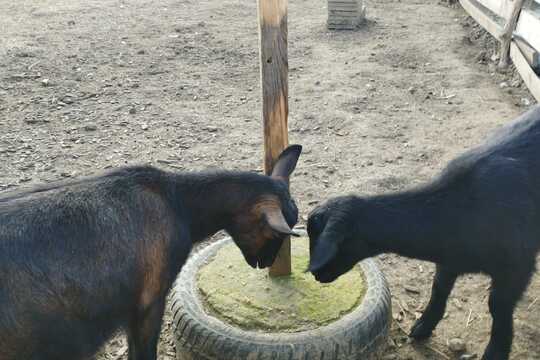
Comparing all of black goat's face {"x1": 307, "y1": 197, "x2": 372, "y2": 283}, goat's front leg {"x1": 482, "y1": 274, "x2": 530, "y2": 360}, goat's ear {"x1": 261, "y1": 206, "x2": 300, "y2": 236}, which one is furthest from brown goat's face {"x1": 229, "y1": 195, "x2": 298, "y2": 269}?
goat's front leg {"x1": 482, "y1": 274, "x2": 530, "y2": 360}

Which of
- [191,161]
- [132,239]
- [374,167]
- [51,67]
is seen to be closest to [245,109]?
[191,161]

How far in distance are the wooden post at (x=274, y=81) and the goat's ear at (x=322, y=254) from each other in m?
0.59

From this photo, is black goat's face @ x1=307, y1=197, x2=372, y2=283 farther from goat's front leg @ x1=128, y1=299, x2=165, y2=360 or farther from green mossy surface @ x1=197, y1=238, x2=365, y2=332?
goat's front leg @ x1=128, y1=299, x2=165, y2=360

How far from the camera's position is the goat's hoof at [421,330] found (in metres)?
4.59

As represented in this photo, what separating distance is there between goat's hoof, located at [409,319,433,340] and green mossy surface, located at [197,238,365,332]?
64cm

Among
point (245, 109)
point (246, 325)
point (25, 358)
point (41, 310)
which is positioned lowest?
point (245, 109)

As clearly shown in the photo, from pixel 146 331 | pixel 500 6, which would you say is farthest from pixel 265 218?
pixel 500 6

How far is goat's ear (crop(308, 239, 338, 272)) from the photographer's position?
12.3ft

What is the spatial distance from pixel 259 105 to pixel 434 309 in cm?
494

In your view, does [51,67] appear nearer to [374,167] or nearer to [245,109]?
[245,109]

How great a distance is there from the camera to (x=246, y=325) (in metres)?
4.02

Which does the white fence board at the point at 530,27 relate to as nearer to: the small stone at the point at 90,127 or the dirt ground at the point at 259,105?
the dirt ground at the point at 259,105

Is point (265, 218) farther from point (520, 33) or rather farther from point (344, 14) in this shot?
point (344, 14)

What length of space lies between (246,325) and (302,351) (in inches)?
19.4
